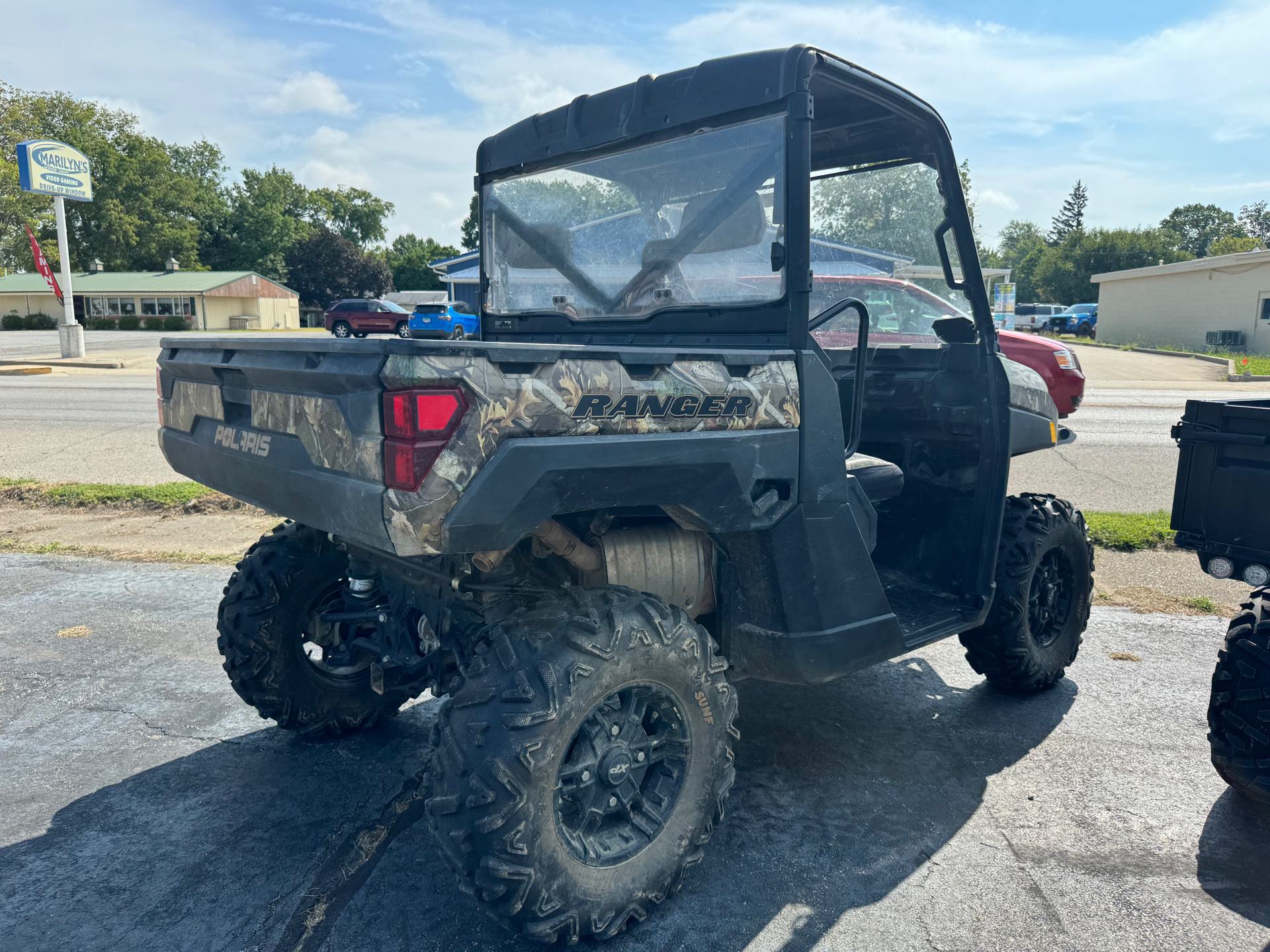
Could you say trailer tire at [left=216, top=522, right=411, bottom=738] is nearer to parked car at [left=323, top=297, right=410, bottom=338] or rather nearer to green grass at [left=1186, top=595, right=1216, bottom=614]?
green grass at [left=1186, top=595, right=1216, bottom=614]

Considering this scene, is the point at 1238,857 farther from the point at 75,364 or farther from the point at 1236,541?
the point at 75,364

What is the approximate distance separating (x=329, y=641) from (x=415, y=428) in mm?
2031

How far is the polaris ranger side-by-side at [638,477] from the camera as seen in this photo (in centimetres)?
230

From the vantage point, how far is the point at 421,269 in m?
84.1

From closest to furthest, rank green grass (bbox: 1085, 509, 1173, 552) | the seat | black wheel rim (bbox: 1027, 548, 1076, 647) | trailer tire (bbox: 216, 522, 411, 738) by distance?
1. the seat
2. trailer tire (bbox: 216, 522, 411, 738)
3. black wheel rim (bbox: 1027, 548, 1076, 647)
4. green grass (bbox: 1085, 509, 1173, 552)

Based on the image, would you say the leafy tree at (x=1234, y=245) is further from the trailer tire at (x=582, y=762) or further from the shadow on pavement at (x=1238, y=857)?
the trailer tire at (x=582, y=762)

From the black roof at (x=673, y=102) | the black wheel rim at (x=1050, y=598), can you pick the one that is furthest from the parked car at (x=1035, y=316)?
the black roof at (x=673, y=102)

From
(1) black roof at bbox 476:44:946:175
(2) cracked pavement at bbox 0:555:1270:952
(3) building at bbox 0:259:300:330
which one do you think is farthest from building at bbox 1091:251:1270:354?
(3) building at bbox 0:259:300:330

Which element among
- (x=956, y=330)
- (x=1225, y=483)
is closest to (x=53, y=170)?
(x=956, y=330)

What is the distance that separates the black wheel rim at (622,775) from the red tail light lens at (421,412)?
0.91 meters

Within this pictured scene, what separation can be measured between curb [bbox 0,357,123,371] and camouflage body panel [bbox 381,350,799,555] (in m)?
25.2

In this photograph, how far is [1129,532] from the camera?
686 cm

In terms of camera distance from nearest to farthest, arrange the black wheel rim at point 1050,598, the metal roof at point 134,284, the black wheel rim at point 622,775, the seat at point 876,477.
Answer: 1. the black wheel rim at point 622,775
2. the seat at point 876,477
3. the black wheel rim at point 1050,598
4. the metal roof at point 134,284

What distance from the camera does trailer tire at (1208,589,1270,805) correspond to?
3090mm
